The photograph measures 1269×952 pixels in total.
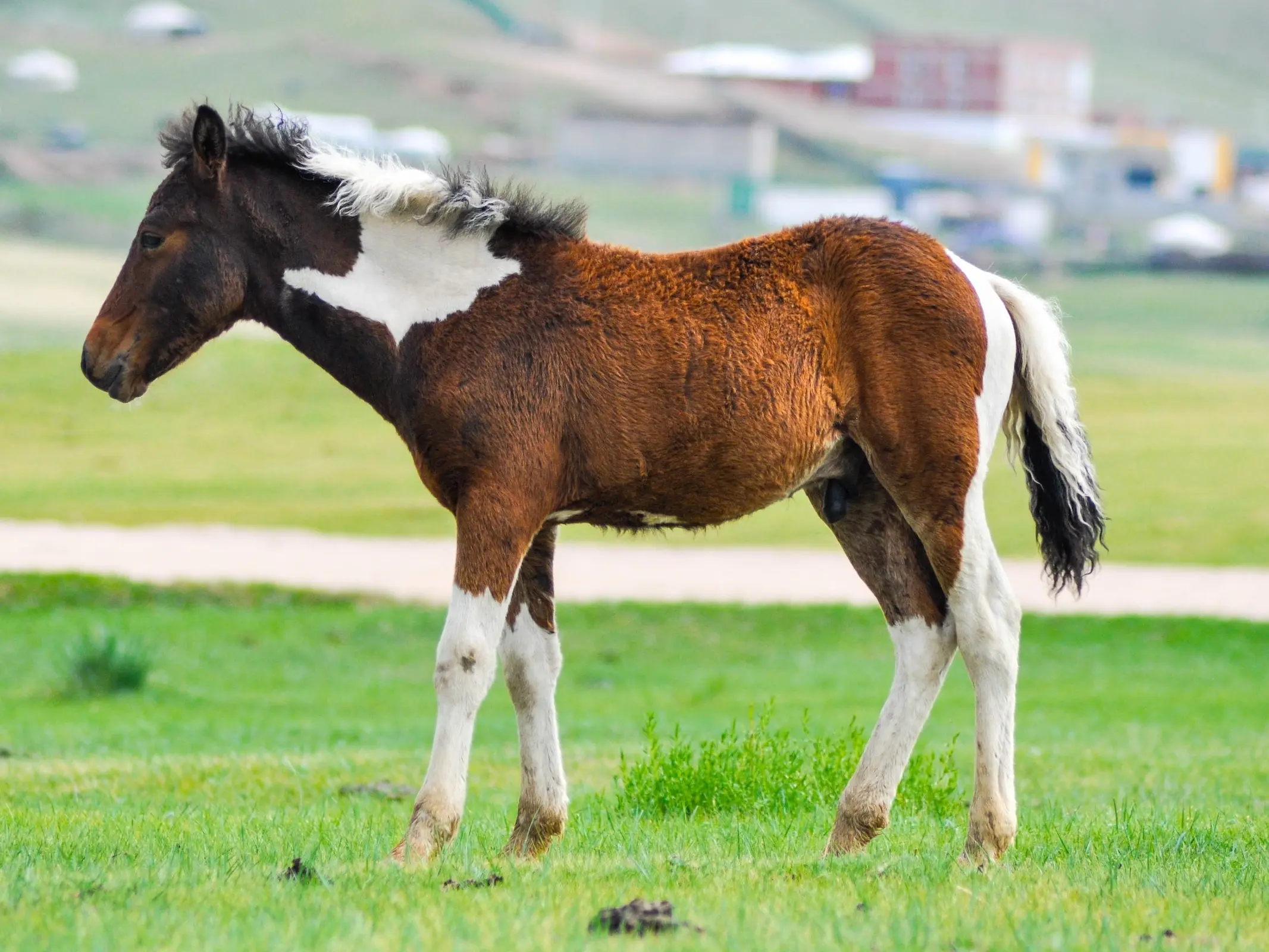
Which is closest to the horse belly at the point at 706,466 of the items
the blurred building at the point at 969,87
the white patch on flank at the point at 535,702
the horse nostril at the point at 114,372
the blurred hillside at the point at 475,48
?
the white patch on flank at the point at 535,702

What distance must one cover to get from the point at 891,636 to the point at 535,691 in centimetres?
124

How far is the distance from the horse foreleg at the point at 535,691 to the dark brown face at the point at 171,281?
4.43 ft

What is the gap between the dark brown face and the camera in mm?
5559

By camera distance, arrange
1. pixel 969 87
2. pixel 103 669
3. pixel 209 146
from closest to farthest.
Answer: pixel 209 146 < pixel 103 669 < pixel 969 87

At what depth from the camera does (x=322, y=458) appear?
3397 centimetres

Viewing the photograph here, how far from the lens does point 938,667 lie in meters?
5.89

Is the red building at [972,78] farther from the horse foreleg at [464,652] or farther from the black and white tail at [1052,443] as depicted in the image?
the horse foreleg at [464,652]

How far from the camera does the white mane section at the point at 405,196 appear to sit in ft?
18.3

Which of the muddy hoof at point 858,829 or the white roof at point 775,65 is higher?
the white roof at point 775,65

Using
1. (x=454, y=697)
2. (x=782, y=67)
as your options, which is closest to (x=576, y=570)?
(x=454, y=697)

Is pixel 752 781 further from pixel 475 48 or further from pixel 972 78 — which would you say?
pixel 475 48

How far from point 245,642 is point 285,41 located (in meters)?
112

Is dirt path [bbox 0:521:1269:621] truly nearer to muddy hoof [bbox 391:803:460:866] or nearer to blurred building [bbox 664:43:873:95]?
muddy hoof [bbox 391:803:460:866]

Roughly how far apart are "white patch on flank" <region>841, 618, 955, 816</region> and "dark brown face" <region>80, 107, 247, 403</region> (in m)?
2.55
